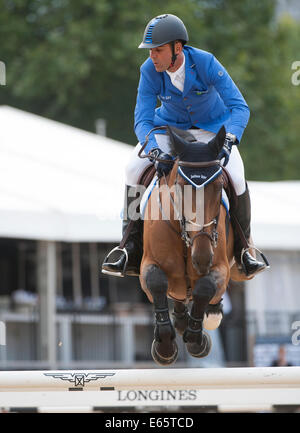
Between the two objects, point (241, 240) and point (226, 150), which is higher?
point (226, 150)

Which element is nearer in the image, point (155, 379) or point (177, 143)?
point (155, 379)

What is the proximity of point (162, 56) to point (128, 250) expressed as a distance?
4.74 ft

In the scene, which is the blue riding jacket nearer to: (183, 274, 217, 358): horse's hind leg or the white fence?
(183, 274, 217, 358): horse's hind leg

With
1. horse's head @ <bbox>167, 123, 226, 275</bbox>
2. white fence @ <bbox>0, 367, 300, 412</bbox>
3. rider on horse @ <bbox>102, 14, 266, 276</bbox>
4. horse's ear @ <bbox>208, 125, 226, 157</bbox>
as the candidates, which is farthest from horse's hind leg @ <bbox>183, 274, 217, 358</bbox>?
horse's ear @ <bbox>208, 125, 226, 157</bbox>

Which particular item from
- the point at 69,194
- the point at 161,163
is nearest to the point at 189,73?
the point at 161,163

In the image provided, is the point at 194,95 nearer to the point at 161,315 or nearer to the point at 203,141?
the point at 203,141

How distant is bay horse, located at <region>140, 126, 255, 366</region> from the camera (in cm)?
556

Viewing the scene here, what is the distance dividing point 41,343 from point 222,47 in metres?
15.8

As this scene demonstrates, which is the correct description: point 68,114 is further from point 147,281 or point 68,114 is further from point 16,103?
point 147,281

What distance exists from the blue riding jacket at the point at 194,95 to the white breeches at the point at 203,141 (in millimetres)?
65

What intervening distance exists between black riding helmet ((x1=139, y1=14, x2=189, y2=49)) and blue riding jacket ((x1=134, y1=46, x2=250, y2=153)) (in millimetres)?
248

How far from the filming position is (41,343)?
13.0 m

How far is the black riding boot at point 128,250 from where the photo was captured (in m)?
6.40

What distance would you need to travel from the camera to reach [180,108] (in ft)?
20.6
